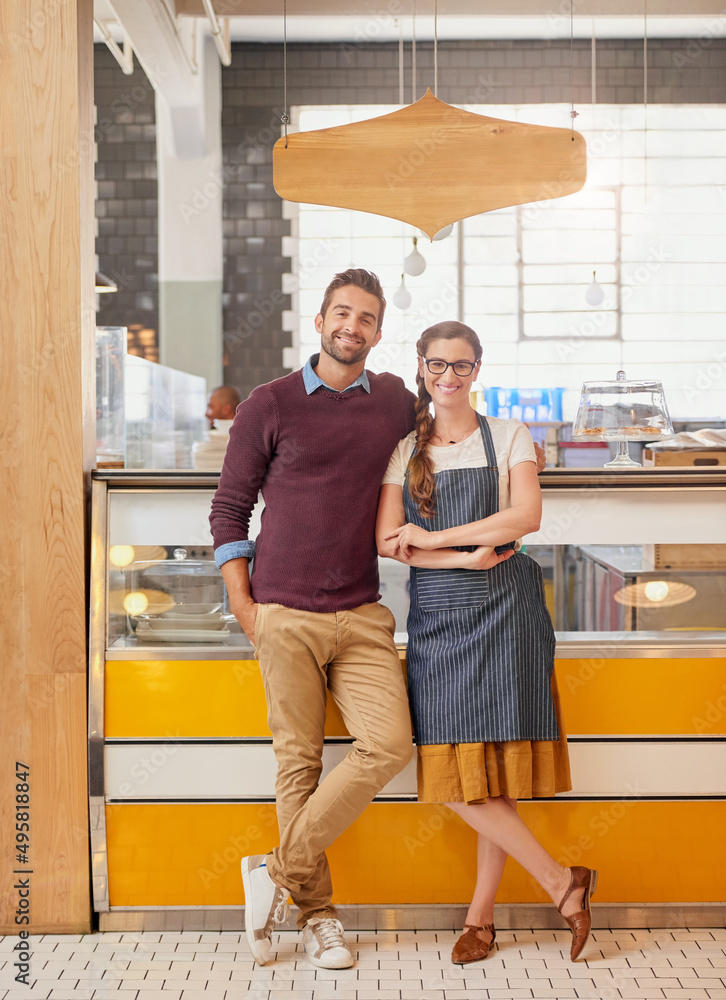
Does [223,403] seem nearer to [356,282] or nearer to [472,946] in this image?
[356,282]

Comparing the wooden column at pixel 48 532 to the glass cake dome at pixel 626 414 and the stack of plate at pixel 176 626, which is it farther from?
the glass cake dome at pixel 626 414

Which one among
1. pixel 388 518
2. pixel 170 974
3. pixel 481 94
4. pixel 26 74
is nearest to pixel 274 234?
pixel 481 94

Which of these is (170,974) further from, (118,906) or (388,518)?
(388,518)

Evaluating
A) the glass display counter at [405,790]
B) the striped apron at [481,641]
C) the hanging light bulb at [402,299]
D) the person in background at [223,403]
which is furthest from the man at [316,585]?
the hanging light bulb at [402,299]

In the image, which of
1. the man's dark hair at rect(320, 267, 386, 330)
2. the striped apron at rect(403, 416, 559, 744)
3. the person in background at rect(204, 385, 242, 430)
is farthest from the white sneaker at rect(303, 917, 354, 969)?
the person in background at rect(204, 385, 242, 430)

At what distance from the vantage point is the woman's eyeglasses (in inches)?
90.8

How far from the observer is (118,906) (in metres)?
2.61

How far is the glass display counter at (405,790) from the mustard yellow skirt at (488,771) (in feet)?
0.85

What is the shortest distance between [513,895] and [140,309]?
6.52m

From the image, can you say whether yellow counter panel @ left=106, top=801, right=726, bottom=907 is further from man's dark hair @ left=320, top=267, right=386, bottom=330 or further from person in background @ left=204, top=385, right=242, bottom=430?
person in background @ left=204, top=385, right=242, bottom=430

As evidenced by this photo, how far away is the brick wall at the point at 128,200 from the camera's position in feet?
26.0

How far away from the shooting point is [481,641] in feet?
7.61

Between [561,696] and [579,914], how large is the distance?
588 millimetres

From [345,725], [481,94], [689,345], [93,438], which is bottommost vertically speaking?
[345,725]
